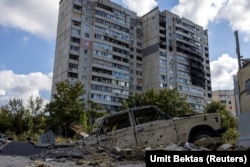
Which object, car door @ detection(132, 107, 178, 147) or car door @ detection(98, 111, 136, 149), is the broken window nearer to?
car door @ detection(98, 111, 136, 149)

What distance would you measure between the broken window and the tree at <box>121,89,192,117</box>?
1184 inches

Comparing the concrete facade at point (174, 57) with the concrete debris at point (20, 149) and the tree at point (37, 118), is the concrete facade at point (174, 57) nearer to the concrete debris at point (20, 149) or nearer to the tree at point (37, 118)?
the tree at point (37, 118)

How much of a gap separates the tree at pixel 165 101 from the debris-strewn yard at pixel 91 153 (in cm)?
3091

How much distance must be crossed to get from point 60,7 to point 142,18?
2366 centimetres

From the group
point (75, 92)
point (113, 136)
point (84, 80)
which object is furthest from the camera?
point (84, 80)

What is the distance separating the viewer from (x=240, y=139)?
11.8 metres

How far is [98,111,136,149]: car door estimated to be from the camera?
922cm

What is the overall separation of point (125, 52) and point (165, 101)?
33.4m

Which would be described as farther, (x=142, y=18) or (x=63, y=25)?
(x=142, y=18)

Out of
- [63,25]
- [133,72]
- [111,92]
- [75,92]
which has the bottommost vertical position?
[75,92]

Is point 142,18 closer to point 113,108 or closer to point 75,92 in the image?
point 113,108

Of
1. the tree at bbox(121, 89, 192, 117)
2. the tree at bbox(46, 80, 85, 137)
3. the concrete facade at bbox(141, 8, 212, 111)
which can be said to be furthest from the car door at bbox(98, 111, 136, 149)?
the concrete facade at bbox(141, 8, 212, 111)

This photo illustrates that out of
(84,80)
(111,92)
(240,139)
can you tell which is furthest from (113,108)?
(240,139)

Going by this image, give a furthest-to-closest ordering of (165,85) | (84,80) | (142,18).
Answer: (142,18), (165,85), (84,80)
